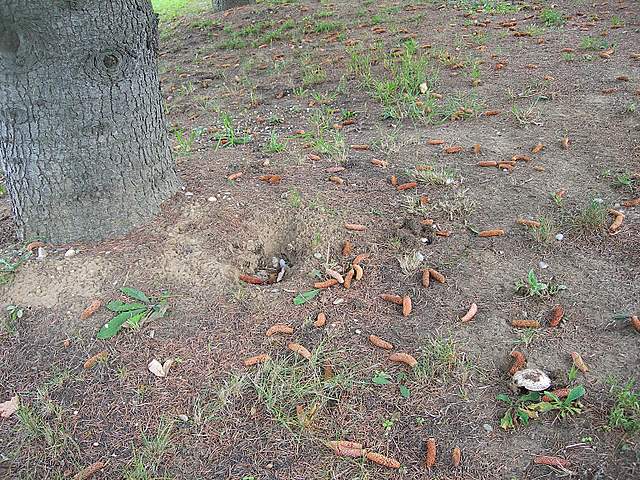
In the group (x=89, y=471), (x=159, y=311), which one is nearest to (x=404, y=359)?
(x=159, y=311)

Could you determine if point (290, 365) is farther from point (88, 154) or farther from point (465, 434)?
point (88, 154)

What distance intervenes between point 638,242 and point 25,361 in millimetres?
3049

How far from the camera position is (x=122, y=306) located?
2.63m

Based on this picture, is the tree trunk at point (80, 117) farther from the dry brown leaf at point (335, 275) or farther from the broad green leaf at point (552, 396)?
the broad green leaf at point (552, 396)

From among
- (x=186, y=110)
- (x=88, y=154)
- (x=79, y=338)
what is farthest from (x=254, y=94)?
(x=79, y=338)

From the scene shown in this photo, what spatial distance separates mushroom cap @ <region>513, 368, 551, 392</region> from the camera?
84.7 inches

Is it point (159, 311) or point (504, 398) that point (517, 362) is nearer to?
point (504, 398)

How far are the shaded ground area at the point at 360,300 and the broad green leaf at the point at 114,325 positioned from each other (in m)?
0.04

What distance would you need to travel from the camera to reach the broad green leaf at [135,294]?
105 inches

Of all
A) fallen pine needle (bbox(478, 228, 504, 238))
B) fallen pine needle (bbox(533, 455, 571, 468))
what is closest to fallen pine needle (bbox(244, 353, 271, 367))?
fallen pine needle (bbox(533, 455, 571, 468))

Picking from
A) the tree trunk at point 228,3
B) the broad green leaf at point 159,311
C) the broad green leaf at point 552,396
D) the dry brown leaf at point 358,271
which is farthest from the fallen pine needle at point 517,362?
the tree trunk at point 228,3

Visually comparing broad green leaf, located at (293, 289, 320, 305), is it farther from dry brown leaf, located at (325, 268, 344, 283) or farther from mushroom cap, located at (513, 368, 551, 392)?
mushroom cap, located at (513, 368, 551, 392)

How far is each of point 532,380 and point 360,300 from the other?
2.82 feet

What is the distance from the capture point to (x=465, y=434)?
6.88ft
